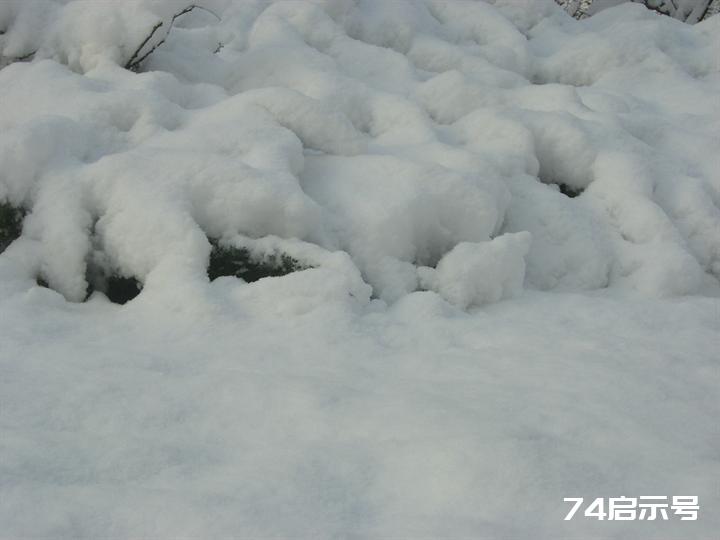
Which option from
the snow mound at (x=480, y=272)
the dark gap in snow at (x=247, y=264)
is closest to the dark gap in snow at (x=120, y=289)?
the dark gap in snow at (x=247, y=264)

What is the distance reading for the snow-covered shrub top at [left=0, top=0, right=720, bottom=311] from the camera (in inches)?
111

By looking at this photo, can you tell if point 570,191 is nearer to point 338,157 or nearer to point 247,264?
point 338,157

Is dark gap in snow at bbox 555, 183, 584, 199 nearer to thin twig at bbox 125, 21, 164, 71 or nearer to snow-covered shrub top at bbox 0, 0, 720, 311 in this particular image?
snow-covered shrub top at bbox 0, 0, 720, 311

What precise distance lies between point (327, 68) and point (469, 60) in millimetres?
1165

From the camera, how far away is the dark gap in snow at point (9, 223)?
2809 mm

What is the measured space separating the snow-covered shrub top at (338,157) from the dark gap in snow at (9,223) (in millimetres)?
39

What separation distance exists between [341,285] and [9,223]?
→ 1361 millimetres

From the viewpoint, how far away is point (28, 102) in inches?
135

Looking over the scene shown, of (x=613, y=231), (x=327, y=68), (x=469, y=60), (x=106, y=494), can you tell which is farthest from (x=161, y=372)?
(x=469, y=60)

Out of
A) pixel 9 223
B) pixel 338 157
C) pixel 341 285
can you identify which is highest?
pixel 338 157

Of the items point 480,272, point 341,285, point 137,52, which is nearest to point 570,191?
point 480,272

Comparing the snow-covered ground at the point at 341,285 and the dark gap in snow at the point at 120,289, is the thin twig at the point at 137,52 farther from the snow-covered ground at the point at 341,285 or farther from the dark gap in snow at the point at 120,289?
the dark gap in snow at the point at 120,289

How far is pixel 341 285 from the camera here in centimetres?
266

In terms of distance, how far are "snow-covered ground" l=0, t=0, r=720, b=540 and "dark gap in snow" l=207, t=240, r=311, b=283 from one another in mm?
45
